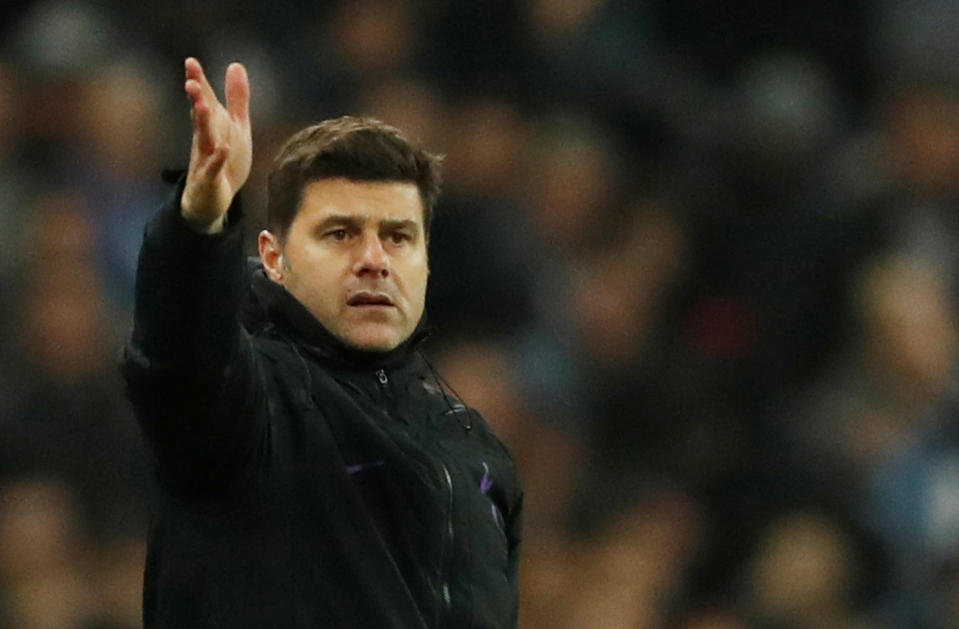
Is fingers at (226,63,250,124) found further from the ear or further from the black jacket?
the ear

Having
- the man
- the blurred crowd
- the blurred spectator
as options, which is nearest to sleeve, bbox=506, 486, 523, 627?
the man

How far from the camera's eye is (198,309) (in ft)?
7.18

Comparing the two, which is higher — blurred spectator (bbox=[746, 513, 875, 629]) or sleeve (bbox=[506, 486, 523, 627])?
sleeve (bbox=[506, 486, 523, 627])

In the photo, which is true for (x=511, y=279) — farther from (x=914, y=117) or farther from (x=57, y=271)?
(x=914, y=117)

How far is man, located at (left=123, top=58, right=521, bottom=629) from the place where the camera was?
2.20 metres

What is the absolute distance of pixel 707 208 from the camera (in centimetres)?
581

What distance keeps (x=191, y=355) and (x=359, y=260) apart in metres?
0.47

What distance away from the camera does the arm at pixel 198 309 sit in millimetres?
2158

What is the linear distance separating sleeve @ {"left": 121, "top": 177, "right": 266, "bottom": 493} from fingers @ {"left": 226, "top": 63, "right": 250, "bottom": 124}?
0.10 m

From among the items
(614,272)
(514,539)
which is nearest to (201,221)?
(514,539)

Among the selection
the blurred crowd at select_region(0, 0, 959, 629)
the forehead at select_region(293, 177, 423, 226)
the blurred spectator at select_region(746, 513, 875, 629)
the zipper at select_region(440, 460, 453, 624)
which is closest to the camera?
the zipper at select_region(440, 460, 453, 624)

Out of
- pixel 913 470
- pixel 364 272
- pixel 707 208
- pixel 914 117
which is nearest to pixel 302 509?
pixel 364 272

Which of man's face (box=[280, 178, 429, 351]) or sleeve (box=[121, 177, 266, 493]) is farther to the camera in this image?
man's face (box=[280, 178, 429, 351])

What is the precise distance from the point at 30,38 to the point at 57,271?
885 mm
